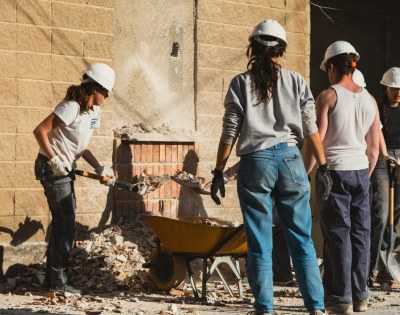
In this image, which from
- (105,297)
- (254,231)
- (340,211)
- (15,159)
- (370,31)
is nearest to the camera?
(254,231)

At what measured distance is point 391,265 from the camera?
9.14 metres

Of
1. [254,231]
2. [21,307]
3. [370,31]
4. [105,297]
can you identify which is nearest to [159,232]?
[105,297]

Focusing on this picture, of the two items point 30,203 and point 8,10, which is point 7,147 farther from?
point 8,10

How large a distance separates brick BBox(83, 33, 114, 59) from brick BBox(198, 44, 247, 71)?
1.18 metres

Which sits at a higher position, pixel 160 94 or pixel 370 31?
pixel 370 31

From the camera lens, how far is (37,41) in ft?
30.9

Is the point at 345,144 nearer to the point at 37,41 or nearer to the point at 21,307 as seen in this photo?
the point at 21,307

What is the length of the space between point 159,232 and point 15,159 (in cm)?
169

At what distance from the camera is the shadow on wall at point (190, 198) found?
10539mm

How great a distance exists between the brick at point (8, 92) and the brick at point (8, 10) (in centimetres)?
57

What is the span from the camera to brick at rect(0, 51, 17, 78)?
9211mm

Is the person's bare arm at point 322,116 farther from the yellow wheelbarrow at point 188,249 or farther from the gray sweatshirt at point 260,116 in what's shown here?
the yellow wheelbarrow at point 188,249

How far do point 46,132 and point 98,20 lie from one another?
1987 mm

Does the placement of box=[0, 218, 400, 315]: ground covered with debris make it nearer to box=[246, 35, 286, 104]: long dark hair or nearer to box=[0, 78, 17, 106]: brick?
box=[0, 78, 17, 106]: brick
